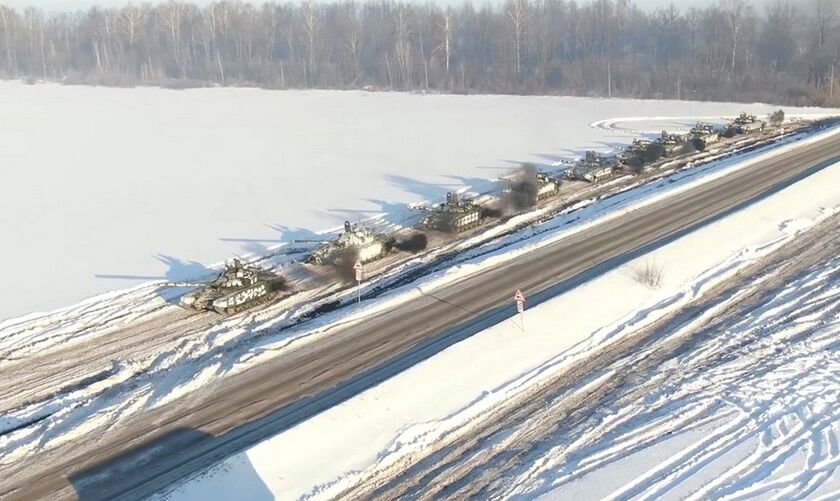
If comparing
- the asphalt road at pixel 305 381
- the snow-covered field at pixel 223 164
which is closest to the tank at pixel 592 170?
the snow-covered field at pixel 223 164

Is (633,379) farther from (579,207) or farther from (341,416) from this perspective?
(579,207)

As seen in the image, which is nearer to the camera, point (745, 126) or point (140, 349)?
point (140, 349)

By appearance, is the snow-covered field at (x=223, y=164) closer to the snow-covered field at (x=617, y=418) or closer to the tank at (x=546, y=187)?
the tank at (x=546, y=187)

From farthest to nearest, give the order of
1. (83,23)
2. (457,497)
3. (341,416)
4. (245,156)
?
(83,23)
(245,156)
(341,416)
(457,497)

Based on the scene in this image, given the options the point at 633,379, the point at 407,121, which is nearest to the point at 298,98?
the point at 407,121

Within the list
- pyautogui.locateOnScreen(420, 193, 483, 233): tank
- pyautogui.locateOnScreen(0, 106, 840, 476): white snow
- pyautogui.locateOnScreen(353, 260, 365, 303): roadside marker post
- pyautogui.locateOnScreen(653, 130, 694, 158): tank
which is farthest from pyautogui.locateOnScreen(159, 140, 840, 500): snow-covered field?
pyautogui.locateOnScreen(653, 130, 694, 158): tank

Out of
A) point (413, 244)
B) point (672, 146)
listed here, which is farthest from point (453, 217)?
point (672, 146)

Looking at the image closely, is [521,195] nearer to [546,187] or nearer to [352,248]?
[546,187]
